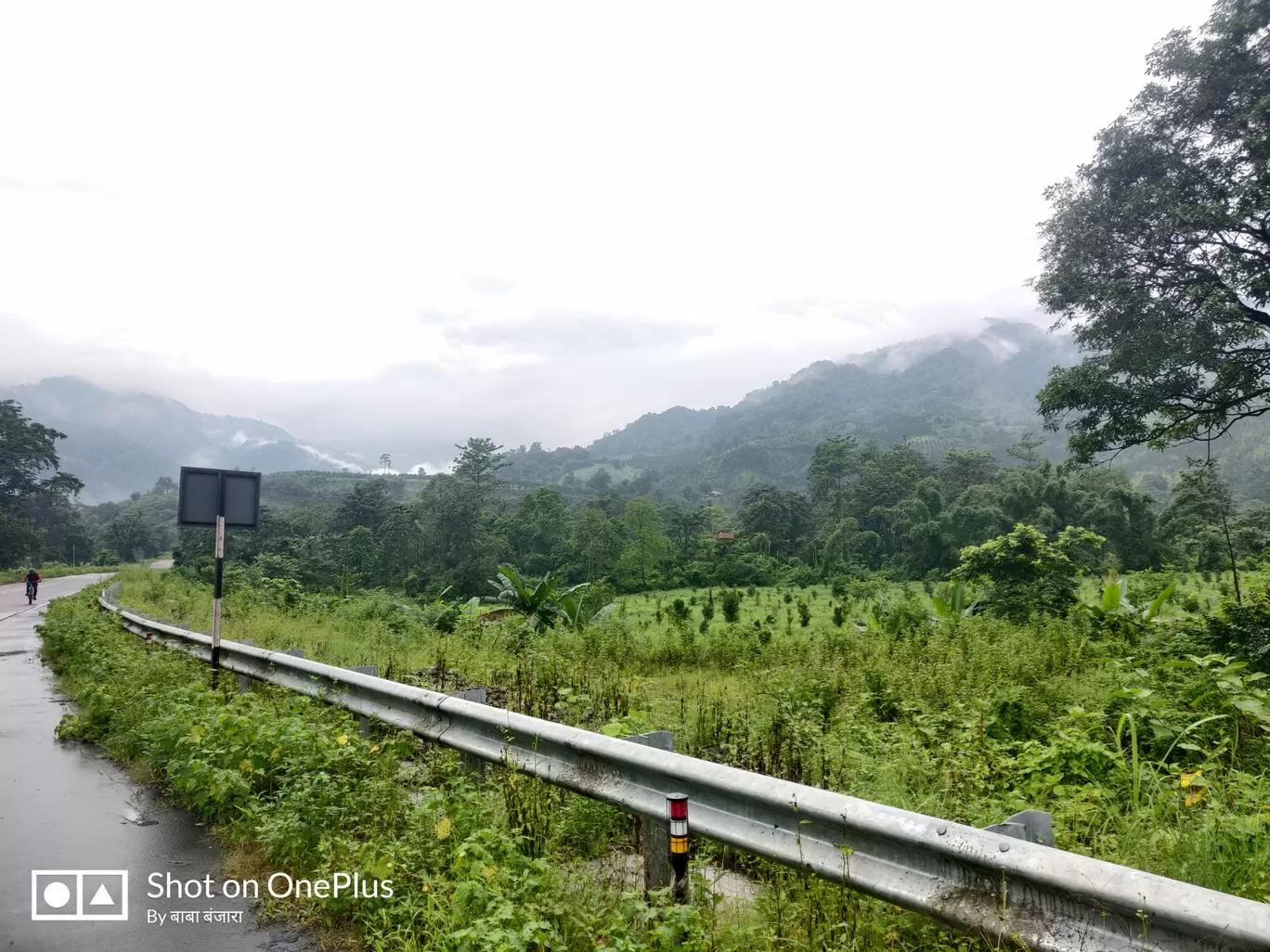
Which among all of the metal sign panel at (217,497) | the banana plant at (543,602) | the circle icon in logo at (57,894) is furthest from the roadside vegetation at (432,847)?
the banana plant at (543,602)

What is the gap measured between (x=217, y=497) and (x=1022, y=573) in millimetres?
17532

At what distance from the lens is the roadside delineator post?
3342mm

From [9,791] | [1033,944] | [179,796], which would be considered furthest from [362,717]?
[1033,944]

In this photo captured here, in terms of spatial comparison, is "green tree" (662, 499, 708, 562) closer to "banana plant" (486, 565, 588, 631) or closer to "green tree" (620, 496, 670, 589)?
"green tree" (620, 496, 670, 589)

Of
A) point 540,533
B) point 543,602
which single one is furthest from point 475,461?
point 543,602

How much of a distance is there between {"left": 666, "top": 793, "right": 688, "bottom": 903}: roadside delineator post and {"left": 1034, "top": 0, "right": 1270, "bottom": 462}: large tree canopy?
45.2 ft

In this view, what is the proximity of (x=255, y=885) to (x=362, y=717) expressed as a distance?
1.85 metres

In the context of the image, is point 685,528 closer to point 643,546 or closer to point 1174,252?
point 643,546

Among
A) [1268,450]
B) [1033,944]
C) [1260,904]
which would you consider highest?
[1268,450]

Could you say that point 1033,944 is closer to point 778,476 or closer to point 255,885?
point 255,885

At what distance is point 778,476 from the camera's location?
184250 millimetres

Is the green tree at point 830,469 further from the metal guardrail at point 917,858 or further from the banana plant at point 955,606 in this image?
the metal guardrail at point 917,858

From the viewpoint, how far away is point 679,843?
11.1 ft

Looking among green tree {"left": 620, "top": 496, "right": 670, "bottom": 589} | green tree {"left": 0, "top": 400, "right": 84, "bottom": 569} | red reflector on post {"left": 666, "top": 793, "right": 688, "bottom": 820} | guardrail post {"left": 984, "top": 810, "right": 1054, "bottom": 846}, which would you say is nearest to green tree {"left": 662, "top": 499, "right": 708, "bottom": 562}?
green tree {"left": 620, "top": 496, "right": 670, "bottom": 589}
